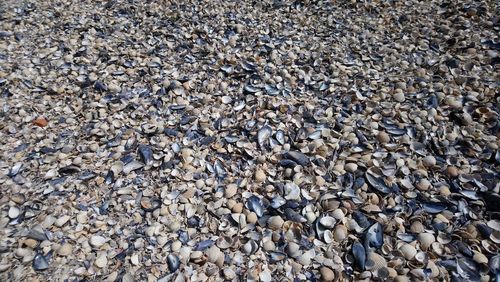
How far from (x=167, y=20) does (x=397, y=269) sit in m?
2.77

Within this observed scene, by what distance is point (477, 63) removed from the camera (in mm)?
2719

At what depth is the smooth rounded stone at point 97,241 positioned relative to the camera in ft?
6.02

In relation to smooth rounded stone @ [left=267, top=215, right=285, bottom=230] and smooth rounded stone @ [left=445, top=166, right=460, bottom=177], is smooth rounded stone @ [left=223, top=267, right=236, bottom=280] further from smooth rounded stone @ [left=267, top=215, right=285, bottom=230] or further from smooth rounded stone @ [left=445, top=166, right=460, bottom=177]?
smooth rounded stone @ [left=445, top=166, right=460, bottom=177]

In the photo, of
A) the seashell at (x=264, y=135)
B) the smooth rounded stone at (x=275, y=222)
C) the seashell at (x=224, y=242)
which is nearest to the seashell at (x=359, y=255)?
the smooth rounded stone at (x=275, y=222)

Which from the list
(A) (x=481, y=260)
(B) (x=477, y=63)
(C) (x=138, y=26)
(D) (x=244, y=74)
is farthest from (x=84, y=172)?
(B) (x=477, y=63)

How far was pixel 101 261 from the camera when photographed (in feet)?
5.82

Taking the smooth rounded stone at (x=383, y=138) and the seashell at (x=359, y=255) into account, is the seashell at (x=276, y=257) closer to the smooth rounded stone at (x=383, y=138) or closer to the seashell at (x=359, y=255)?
the seashell at (x=359, y=255)

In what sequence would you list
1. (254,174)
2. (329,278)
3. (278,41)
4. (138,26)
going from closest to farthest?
1. (329,278)
2. (254,174)
3. (278,41)
4. (138,26)

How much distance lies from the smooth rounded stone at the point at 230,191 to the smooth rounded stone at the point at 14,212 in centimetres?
107

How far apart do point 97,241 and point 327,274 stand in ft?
3.60

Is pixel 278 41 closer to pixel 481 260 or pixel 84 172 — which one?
pixel 84 172

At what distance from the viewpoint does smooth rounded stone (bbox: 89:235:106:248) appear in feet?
6.02

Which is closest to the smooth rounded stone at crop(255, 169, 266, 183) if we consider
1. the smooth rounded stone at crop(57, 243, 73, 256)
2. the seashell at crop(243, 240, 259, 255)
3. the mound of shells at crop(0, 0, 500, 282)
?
the mound of shells at crop(0, 0, 500, 282)

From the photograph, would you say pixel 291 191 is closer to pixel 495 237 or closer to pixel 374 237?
pixel 374 237
